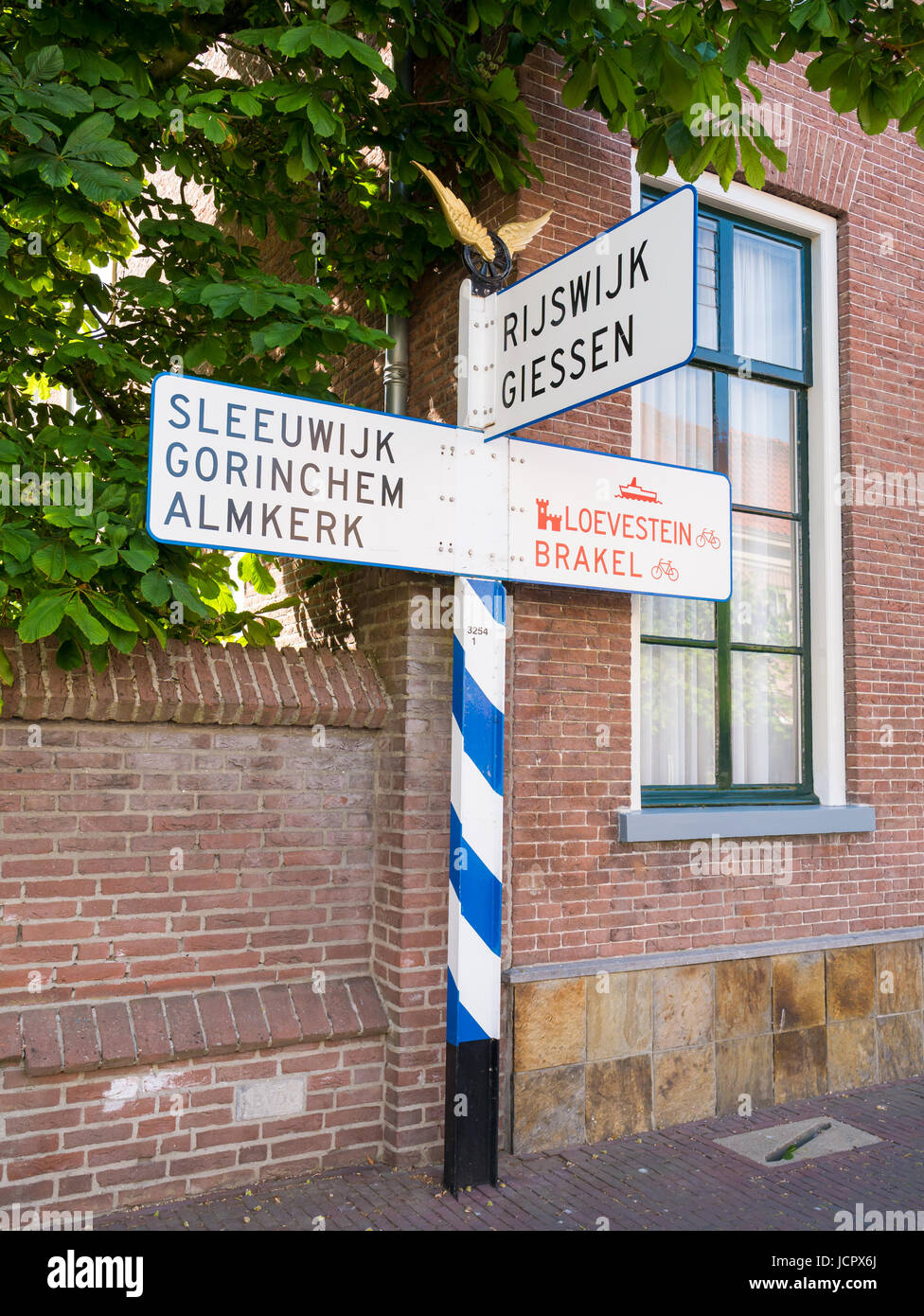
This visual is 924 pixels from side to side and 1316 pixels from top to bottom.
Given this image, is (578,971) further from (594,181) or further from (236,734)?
(594,181)

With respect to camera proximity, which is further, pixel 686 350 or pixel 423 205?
pixel 423 205

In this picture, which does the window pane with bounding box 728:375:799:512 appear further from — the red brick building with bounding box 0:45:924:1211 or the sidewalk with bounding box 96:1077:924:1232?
the sidewalk with bounding box 96:1077:924:1232

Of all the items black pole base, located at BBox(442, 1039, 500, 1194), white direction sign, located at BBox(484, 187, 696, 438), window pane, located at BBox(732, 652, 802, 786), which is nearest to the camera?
white direction sign, located at BBox(484, 187, 696, 438)

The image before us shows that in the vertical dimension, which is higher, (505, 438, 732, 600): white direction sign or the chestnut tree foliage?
the chestnut tree foliage

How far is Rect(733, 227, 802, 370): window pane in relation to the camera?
21.0ft

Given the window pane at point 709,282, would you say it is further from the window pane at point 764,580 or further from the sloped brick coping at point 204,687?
the sloped brick coping at point 204,687

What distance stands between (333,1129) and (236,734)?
5.79 feet

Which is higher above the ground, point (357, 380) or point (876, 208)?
point (876, 208)

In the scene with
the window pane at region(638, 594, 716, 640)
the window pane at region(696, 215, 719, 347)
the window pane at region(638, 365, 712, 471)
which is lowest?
the window pane at region(638, 594, 716, 640)

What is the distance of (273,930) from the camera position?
4.48m

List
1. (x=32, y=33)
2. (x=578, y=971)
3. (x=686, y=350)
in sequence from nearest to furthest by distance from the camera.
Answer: (x=686, y=350), (x=32, y=33), (x=578, y=971)

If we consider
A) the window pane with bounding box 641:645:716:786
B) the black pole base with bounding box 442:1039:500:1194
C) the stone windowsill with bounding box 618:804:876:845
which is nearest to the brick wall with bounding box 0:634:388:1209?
the black pole base with bounding box 442:1039:500:1194

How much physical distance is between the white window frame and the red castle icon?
2.48 metres
